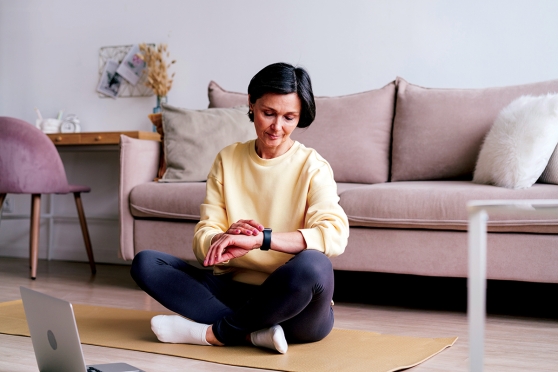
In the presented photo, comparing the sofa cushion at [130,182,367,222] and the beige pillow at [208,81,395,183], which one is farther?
the beige pillow at [208,81,395,183]

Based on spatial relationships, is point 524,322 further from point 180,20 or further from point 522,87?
point 180,20

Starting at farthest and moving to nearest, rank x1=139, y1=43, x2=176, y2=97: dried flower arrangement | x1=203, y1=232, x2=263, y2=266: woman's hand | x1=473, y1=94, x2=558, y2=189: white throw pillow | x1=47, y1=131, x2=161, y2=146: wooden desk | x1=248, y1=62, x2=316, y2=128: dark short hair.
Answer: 1. x1=139, y1=43, x2=176, y2=97: dried flower arrangement
2. x1=47, y1=131, x2=161, y2=146: wooden desk
3. x1=473, y1=94, x2=558, y2=189: white throw pillow
4. x1=248, y1=62, x2=316, y2=128: dark short hair
5. x1=203, y1=232, x2=263, y2=266: woman's hand

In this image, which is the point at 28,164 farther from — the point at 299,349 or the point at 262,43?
the point at 299,349

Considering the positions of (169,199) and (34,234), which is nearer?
(169,199)

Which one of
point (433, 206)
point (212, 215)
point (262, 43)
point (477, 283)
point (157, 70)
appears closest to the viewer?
point (477, 283)

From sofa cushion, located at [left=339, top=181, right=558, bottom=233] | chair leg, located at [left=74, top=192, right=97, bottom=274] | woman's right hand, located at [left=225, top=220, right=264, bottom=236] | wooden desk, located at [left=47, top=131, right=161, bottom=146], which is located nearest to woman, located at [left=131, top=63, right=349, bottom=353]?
woman's right hand, located at [left=225, top=220, right=264, bottom=236]

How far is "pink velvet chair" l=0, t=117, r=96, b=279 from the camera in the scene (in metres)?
3.01

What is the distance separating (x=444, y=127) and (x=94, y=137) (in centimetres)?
182

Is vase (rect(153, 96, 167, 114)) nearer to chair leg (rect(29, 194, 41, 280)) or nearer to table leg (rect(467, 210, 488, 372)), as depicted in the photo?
chair leg (rect(29, 194, 41, 280))

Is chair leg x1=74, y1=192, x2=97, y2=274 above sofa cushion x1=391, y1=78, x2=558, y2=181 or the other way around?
the other way around

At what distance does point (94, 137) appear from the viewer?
3371mm

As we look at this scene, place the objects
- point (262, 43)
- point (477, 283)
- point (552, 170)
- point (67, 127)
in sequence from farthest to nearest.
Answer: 1. point (67, 127)
2. point (262, 43)
3. point (552, 170)
4. point (477, 283)

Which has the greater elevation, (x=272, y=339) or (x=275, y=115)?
(x=275, y=115)

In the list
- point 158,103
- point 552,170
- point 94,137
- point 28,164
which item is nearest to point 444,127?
point 552,170
